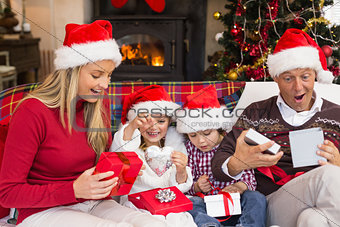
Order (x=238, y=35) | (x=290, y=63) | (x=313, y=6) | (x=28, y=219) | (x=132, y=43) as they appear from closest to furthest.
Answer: (x=28, y=219), (x=290, y=63), (x=313, y=6), (x=238, y=35), (x=132, y=43)

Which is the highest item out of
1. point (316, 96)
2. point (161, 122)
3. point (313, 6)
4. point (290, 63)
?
point (313, 6)

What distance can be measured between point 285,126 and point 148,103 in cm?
62

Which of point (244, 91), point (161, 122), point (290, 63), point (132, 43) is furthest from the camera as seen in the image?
point (132, 43)

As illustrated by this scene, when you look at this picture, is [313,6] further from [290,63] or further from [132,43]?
[132,43]

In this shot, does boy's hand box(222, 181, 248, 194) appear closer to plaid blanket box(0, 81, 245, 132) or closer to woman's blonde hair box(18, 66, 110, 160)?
plaid blanket box(0, 81, 245, 132)

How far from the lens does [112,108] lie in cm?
170

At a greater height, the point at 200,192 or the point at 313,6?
the point at 313,6

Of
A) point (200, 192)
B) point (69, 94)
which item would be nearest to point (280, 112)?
point (200, 192)

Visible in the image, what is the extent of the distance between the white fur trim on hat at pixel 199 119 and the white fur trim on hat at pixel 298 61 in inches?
12.5

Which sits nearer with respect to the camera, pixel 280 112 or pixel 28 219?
pixel 28 219

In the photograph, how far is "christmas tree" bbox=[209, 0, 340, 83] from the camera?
2.51 m

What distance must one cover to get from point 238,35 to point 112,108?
1.49 metres

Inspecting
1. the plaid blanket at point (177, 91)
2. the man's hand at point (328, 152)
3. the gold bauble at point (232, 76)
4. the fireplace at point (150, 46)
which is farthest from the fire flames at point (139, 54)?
the man's hand at point (328, 152)

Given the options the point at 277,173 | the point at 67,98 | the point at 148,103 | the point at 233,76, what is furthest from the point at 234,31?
the point at 67,98
